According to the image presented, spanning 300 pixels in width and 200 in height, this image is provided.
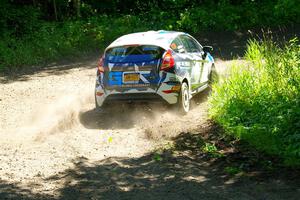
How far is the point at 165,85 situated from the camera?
10.7 m

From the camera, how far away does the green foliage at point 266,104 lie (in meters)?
8.20

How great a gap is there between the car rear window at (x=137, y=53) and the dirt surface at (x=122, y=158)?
51.0 inches

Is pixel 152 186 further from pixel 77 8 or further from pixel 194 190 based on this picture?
pixel 77 8

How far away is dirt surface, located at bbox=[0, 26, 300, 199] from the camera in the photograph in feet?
22.4

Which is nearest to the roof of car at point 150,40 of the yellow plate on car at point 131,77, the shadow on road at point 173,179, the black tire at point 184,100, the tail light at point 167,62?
the tail light at point 167,62

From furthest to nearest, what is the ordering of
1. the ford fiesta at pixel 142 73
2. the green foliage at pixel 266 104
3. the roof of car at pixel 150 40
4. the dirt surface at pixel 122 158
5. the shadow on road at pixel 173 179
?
the roof of car at pixel 150 40
the ford fiesta at pixel 142 73
the green foliage at pixel 266 104
the dirt surface at pixel 122 158
the shadow on road at pixel 173 179

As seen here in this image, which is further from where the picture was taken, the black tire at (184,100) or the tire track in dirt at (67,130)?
the black tire at (184,100)

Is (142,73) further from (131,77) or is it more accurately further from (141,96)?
(141,96)

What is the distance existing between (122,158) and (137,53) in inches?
118

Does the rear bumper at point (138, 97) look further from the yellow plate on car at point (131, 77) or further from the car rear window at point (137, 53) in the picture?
the car rear window at point (137, 53)

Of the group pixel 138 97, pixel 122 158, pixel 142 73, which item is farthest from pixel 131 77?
pixel 122 158

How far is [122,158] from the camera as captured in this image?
8453 mm

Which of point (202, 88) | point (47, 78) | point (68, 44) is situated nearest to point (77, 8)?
point (68, 44)

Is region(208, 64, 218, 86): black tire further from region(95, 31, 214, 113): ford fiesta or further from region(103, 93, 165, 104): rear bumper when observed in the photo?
region(103, 93, 165, 104): rear bumper
